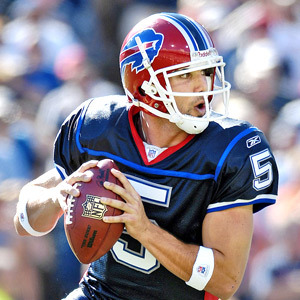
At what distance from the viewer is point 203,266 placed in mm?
2824

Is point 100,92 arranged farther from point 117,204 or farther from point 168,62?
point 117,204

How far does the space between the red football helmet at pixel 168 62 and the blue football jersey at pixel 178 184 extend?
0.12m

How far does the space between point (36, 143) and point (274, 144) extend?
6.29 feet

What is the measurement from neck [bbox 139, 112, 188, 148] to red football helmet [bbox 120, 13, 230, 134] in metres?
0.07

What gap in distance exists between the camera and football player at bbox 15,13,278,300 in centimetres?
284

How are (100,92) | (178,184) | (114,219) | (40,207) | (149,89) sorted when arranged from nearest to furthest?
(114,219)
(178,184)
(149,89)
(40,207)
(100,92)

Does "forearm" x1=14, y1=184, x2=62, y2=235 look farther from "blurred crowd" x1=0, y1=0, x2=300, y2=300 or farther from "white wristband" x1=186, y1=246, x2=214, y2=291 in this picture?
"blurred crowd" x1=0, y1=0, x2=300, y2=300

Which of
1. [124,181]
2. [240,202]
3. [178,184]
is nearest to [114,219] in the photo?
[124,181]

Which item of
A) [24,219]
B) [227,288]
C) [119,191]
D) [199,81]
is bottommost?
[227,288]

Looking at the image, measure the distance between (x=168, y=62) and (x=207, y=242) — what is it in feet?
2.57

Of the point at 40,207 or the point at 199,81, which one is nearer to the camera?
the point at 199,81

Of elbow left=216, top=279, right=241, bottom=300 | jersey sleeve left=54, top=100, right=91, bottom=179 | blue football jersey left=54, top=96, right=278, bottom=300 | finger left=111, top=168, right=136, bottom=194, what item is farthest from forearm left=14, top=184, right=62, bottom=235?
elbow left=216, top=279, right=241, bottom=300

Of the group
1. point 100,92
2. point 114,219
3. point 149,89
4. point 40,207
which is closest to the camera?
point 114,219

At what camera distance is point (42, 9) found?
23.0 ft
